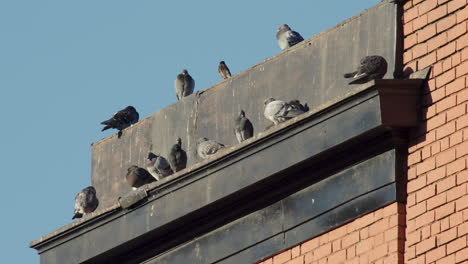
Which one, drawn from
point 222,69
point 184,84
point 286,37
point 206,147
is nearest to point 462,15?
point 206,147

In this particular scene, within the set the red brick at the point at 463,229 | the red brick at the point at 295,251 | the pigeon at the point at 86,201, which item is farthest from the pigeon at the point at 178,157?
the red brick at the point at 463,229

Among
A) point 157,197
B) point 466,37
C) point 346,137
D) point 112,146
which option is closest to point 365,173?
point 346,137

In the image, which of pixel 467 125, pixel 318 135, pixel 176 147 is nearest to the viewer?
pixel 467 125

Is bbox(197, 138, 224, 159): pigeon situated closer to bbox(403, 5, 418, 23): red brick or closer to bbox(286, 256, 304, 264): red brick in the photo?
bbox(286, 256, 304, 264): red brick

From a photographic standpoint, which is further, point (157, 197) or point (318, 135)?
point (157, 197)

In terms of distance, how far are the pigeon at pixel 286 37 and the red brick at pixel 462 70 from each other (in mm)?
9337

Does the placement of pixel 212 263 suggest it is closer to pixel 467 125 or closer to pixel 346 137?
pixel 346 137

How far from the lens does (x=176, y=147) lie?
17.9 meters

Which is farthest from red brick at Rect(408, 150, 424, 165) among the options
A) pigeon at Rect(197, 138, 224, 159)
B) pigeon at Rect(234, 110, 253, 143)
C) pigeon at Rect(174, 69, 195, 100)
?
pigeon at Rect(174, 69, 195, 100)

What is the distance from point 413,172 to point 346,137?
732 millimetres

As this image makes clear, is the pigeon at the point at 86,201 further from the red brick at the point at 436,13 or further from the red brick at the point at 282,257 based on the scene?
the red brick at the point at 436,13

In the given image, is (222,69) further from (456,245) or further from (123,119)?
(456,245)

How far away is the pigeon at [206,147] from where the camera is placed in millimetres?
16766

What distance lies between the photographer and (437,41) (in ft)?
48.2
